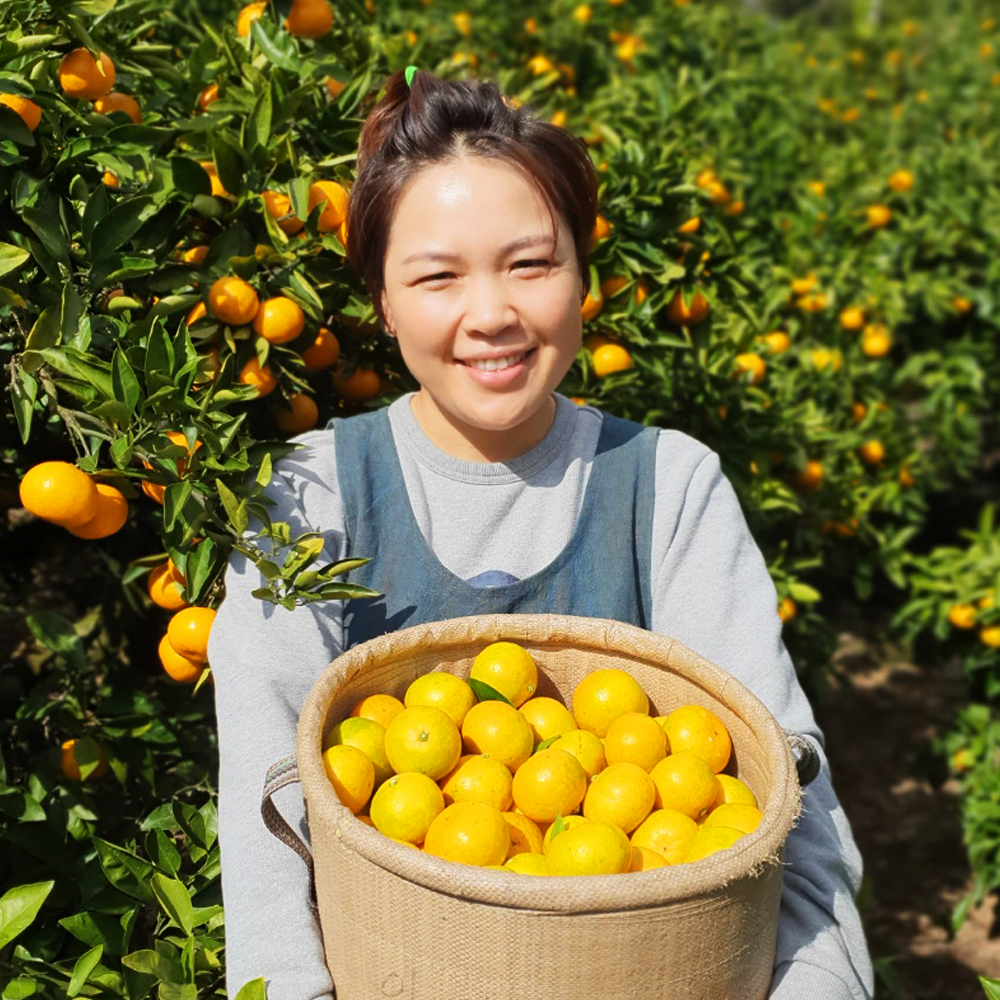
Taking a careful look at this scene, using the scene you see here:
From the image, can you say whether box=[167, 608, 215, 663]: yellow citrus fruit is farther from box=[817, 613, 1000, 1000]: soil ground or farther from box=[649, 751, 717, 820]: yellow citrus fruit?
box=[817, 613, 1000, 1000]: soil ground

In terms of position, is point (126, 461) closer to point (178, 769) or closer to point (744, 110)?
point (178, 769)

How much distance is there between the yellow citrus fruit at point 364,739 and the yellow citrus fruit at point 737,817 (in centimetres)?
36

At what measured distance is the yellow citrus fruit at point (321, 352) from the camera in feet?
6.48

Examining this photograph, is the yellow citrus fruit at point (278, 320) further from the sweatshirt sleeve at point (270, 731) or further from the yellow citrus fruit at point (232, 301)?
the sweatshirt sleeve at point (270, 731)

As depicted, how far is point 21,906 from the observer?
1367 mm

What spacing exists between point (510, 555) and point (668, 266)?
0.91m

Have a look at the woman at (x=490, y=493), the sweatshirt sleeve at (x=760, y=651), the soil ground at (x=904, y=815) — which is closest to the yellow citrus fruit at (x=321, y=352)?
the woman at (x=490, y=493)

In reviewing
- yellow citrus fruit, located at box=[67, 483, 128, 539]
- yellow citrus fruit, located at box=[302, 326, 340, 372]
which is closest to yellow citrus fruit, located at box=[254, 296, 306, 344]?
yellow citrus fruit, located at box=[302, 326, 340, 372]

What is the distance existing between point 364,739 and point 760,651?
0.52 meters

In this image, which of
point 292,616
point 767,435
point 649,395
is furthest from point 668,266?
point 292,616

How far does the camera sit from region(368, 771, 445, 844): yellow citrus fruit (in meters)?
A: 1.24

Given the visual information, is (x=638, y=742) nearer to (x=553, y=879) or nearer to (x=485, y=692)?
(x=485, y=692)

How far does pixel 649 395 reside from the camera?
7.98ft

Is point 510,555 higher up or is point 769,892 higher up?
point 510,555
